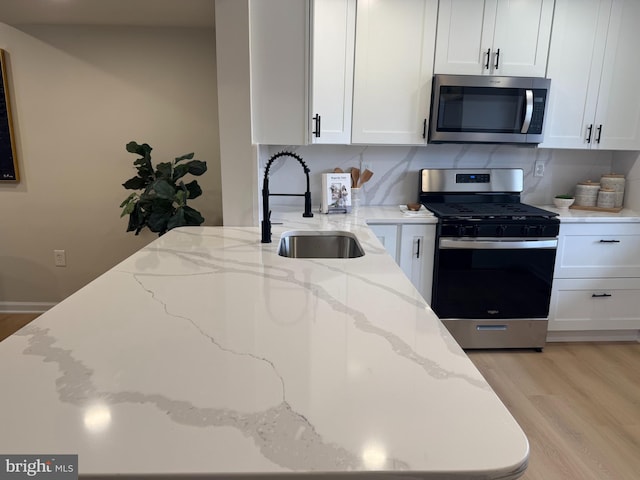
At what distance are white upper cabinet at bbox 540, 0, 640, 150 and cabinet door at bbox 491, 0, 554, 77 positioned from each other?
2.7 inches

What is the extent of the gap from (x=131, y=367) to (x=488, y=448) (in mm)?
620

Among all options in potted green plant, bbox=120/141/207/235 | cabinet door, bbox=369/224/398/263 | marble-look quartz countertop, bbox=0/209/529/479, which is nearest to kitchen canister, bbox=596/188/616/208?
cabinet door, bbox=369/224/398/263

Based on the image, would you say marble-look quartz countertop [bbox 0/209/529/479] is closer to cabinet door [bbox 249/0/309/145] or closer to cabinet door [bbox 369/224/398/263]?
cabinet door [bbox 249/0/309/145]

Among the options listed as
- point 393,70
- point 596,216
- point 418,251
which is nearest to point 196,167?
point 393,70

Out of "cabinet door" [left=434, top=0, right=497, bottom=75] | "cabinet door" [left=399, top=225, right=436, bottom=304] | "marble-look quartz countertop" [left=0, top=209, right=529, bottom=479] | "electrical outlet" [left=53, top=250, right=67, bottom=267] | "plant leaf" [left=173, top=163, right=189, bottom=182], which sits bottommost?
"electrical outlet" [left=53, top=250, right=67, bottom=267]

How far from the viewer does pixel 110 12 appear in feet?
8.13

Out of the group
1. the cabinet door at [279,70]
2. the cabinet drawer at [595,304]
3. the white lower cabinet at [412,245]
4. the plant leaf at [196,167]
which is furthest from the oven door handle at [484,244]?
the plant leaf at [196,167]

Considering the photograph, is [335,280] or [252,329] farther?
[335,280]

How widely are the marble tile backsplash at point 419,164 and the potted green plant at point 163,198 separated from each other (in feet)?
2.19

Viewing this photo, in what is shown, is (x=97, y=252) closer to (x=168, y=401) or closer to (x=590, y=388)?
(x=168, y=401)

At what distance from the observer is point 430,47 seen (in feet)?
8.78

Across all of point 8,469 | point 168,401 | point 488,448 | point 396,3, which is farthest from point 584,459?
point 396,3

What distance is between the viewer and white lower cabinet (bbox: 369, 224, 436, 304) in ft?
8.98

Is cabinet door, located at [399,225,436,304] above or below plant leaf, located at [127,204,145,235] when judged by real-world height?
below
